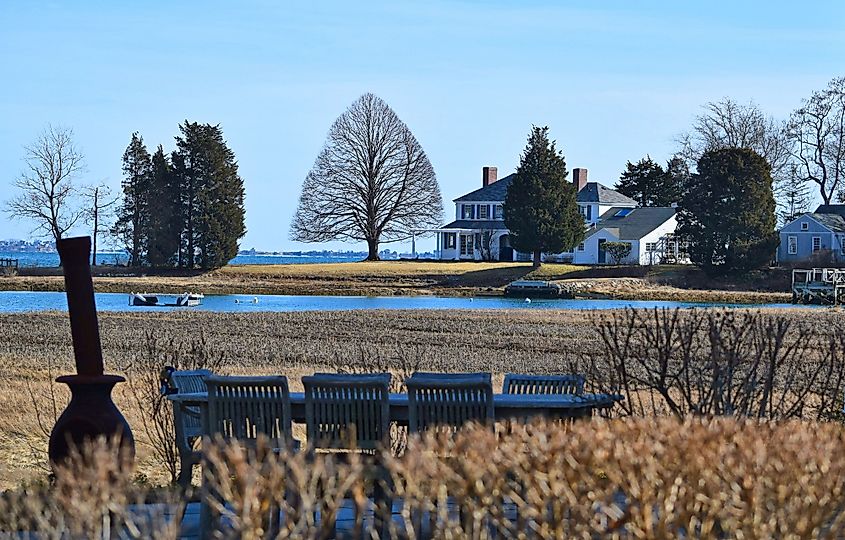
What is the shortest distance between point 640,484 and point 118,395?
12.0 meters

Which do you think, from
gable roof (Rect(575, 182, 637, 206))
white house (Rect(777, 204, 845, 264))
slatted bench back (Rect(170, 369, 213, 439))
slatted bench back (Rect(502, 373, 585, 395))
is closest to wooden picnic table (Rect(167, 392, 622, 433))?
slatted bench back (Rect(170, 369, 213, 439))

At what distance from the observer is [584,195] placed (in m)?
88.9

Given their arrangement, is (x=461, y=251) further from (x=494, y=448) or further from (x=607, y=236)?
(x=494, y=448)

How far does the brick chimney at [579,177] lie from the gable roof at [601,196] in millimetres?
471

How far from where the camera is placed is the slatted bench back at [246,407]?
28.7ft

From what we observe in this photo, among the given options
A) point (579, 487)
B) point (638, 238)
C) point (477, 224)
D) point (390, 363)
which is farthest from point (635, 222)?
point (579, 487)

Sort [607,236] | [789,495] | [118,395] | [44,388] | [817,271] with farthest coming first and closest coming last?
[607,236], [817,271], [44,388], [118,395], [789,495]

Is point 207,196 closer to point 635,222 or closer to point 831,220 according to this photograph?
point 635,222

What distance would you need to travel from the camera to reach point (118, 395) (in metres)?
15.6

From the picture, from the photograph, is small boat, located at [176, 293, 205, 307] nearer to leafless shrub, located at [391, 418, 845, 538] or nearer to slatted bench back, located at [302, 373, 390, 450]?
slatted bench back, located at [302, 373, 390, 450]

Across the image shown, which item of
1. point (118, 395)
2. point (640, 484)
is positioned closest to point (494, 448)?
point (640, 484)

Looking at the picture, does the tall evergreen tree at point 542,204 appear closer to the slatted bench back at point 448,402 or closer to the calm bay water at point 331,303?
the calm bay water at point 331,303

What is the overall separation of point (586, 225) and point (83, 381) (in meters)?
71.4

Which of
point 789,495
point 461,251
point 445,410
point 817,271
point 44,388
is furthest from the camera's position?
point 461,251
